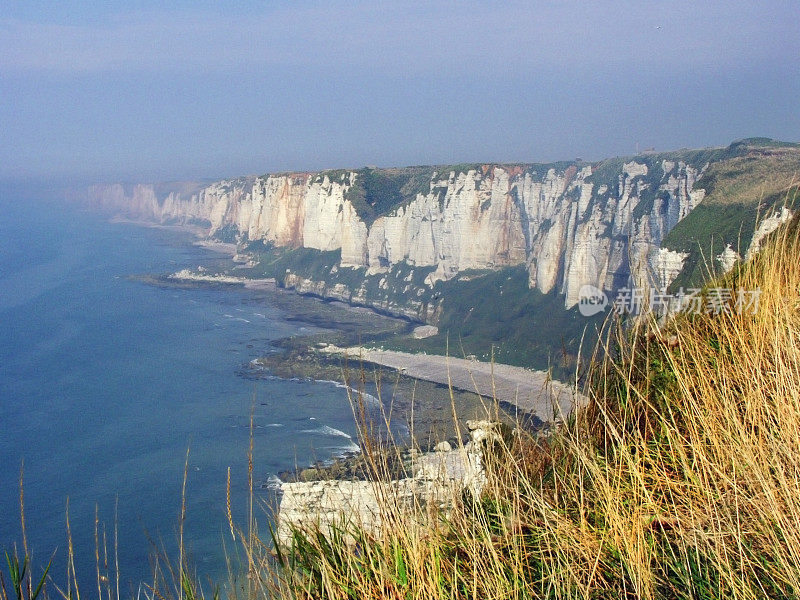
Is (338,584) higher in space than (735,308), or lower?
lower

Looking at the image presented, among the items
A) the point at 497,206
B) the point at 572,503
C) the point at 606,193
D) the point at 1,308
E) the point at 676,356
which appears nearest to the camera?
the point at 572,503

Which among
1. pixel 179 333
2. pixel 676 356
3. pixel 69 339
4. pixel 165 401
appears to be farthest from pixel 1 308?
pixel 676 356

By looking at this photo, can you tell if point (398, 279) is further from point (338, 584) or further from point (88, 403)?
point (338, 584)

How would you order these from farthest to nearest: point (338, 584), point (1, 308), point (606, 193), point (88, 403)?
point (1, 308) → point (606, 193) → point (88, 403) → point (338, 584)

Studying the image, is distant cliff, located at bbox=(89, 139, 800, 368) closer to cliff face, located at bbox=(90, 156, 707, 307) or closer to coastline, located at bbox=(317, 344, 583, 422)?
cliff face, located at bbox=(90, 156, 707, 307)

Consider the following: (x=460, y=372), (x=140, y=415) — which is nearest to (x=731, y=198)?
(x=460, y=372)

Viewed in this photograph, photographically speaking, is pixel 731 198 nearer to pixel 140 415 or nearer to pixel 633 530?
pixel 140 415
